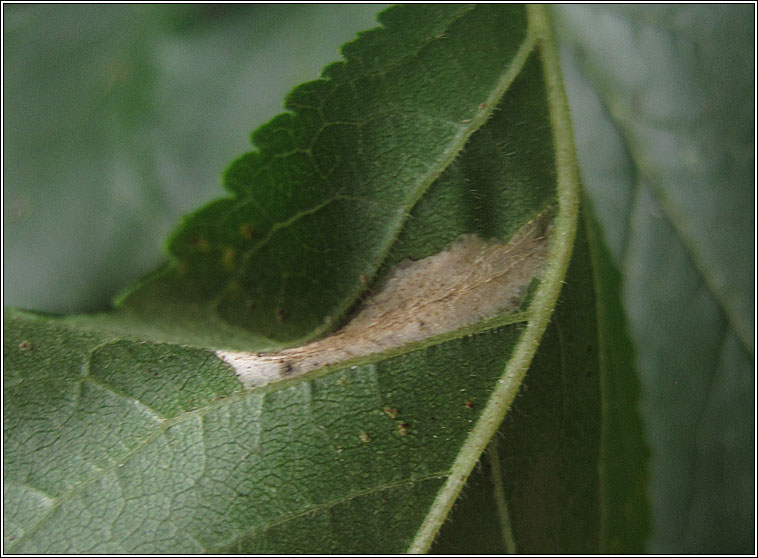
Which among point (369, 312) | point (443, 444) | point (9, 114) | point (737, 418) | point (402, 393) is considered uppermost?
point (9, 114)

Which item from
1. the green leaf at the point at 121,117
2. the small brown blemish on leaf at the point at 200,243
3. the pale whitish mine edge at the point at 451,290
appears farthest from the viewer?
the green leaf at the point at 121,117

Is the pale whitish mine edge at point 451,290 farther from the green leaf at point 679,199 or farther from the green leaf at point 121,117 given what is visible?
the green leaf at point 121,117

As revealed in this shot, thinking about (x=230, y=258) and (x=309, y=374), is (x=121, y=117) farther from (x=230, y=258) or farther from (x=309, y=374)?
(x=309, y=374)

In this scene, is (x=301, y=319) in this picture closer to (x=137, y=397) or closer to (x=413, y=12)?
(x=137, y=397)

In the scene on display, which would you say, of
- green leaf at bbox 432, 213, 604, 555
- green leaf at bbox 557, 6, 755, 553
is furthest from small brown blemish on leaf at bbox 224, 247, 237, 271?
green leaf at bbox 557, 6, 755, 553

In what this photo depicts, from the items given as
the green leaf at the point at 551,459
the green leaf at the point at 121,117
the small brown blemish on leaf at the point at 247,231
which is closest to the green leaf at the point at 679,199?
the green leaf at the point at 551,459

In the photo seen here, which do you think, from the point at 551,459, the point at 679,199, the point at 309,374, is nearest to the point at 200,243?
the point at 309,374

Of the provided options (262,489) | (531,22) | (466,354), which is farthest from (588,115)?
(262,489)
